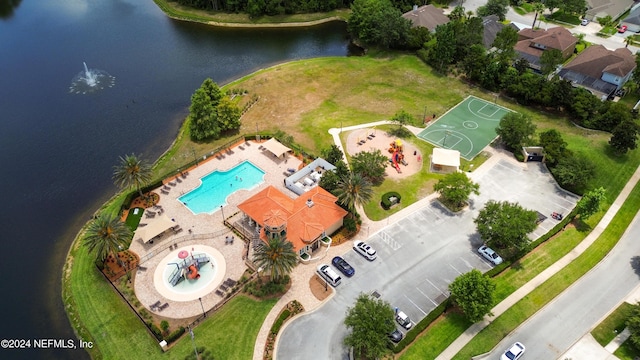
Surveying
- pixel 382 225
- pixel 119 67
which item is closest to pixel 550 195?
pixel 382 225

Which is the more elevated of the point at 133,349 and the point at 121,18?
the point at 121,18

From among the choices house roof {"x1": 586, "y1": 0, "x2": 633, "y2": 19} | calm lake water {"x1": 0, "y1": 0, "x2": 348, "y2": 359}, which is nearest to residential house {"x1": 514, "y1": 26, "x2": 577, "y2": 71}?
house roof {"x1": 586, "y1": 0, "x2": 633, "y2": 19}

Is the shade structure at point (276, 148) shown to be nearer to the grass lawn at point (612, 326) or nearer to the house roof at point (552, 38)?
the grass lawn at point (612, 326)

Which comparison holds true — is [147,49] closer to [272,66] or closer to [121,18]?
[121,18]

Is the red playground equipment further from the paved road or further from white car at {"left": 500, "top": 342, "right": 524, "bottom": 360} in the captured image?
white car at {"left": 500, "top": 342, "right": 524, "bottom": 360}

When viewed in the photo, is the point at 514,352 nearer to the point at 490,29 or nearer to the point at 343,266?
the point at 343,266

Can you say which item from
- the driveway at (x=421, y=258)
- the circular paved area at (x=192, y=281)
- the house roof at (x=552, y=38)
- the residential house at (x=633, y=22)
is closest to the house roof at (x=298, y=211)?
the driveway at (x=421, y=258)

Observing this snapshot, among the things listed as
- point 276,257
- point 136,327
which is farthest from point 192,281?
point 276,257
